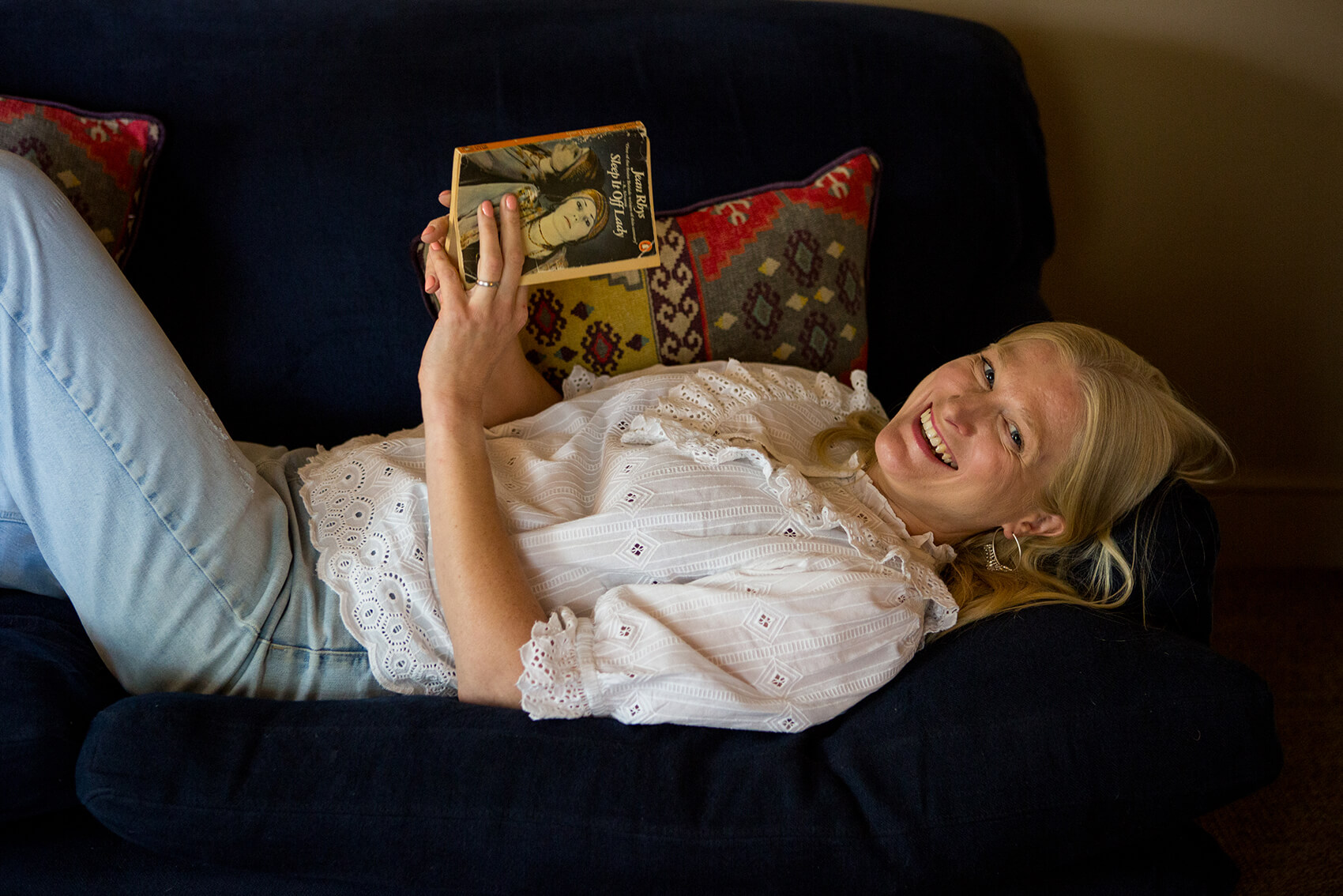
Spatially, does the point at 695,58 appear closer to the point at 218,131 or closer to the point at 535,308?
the point at 535,308

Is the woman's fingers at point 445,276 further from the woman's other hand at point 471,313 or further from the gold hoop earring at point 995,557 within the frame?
the gold hoop earring at point 995,557

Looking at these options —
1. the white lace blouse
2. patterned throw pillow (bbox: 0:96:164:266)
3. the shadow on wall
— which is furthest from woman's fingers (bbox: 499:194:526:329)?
the shadow on wall

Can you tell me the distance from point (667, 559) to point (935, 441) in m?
0.43

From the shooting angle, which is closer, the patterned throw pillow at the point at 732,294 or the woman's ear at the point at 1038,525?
the woman's ear at the point at 1038,525

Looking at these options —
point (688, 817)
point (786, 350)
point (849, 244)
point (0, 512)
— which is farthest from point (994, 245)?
point (0, 512)

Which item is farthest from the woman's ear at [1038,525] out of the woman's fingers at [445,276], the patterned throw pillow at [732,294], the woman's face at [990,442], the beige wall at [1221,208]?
the beige wall at [1221,208]

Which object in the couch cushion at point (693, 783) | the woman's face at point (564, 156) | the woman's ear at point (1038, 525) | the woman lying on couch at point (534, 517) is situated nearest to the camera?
the couch cushion at point (693, 783)

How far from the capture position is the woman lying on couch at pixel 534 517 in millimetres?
1100

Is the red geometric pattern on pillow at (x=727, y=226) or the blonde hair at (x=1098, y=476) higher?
the red geometric pattern on pillow at (x=727, y=226)

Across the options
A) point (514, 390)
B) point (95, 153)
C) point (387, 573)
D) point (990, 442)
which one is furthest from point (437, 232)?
point (990, 442)

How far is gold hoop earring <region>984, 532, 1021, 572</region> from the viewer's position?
4.48 ft

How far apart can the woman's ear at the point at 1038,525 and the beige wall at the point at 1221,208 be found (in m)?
1.12

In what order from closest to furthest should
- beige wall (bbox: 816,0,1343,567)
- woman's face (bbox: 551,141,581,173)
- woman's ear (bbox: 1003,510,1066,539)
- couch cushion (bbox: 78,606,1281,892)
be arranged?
couch cushion (bbox: 78,606,1281,892)
woman's face (bbox: 551,141,581,173)
woman's ear (bbox: 1003,510,1066,539)
beige wall (bbox: 816,0,1343,567)

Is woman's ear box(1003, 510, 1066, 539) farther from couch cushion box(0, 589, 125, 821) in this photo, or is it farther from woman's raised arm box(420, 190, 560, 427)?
couch cushion box(0, 589, 125, 821)
